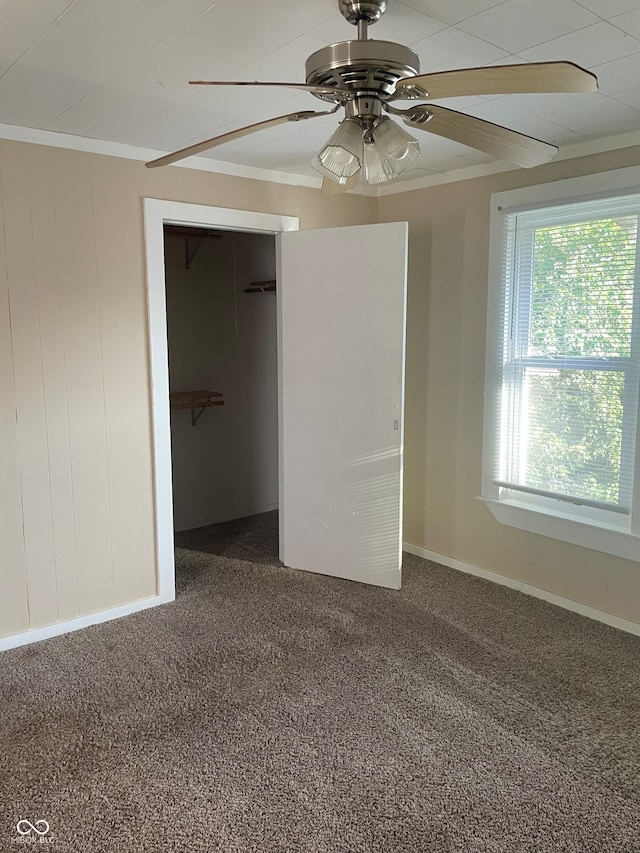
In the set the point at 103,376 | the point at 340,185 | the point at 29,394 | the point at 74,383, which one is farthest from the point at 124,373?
the point at 340,185

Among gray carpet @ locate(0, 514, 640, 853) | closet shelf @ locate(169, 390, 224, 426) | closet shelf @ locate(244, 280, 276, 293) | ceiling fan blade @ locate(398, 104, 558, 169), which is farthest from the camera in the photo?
closet shelf @ locate(244, 280, 276, 293)

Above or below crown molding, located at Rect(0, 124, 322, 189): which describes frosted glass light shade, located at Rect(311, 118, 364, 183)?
below

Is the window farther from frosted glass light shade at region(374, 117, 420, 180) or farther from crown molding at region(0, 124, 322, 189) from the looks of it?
frosted glass light shade at region(374, 117, 420, 180)

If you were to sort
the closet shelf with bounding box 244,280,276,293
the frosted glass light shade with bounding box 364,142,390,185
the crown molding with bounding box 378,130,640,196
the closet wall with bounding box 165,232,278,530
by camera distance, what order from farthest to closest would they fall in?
the closet shelf with bounding box 244,280,276,293 → the closet wall with bounding box 165,232,278,530 → the crown molding with bounding box 378,130,640,196 → the frosted glass light shade with bounding box 364,142,390,185

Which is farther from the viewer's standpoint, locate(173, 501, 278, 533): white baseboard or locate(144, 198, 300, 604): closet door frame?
locate(173, 501, 278, 533): white baseboard

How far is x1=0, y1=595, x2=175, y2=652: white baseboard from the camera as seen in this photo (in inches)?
117

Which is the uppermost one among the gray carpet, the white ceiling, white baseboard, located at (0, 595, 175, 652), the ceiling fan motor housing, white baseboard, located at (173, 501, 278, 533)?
the white ceiling

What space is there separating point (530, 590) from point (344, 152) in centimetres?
263

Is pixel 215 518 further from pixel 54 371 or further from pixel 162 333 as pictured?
pixel 54 371

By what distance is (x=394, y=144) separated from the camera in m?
1.70

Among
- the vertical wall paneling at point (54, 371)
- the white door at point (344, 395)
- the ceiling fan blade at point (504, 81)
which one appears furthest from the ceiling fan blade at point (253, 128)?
the white door at point (344, 395)

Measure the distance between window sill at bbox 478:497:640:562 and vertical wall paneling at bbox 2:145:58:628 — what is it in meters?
2.29

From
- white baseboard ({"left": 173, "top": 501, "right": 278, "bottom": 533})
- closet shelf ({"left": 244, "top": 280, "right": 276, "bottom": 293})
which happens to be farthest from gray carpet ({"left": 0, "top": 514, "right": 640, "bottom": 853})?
closet shelf ({"left": 244, "top": 280, "right": 276, "bottom": 293})

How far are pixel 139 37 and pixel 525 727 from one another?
2566 millimetres
